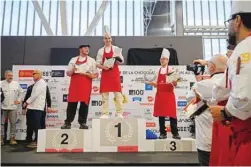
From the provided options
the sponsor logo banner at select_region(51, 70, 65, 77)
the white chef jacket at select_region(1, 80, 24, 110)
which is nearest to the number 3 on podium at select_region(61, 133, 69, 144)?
the white chef jacket at select_region(1, 80, 24, 110)

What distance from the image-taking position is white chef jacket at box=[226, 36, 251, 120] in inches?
37.5

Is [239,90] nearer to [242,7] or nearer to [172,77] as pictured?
[242,7]

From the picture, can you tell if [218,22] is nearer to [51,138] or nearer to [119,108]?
[119,108]

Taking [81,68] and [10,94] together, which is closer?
[81,68]

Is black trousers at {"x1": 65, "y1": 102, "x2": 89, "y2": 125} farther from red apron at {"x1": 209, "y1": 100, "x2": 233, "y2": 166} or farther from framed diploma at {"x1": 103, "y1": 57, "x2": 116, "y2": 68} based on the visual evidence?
red apron at {"x1": 209, "y1": 100, "x2": 233, "y2": 166}

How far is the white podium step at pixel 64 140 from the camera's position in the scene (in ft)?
→ 11.5

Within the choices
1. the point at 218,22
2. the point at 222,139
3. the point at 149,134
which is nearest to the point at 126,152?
the point at 149,134

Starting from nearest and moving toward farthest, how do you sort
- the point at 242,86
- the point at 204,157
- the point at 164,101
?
the point at 242,86, the point at 204,157, the point at 164,101

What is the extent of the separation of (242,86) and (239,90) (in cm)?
2

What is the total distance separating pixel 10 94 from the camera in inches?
179

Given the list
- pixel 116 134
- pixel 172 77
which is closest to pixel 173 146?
pixel 116 134

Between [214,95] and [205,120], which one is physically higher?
[214,95]

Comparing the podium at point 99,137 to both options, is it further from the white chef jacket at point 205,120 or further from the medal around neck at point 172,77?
the white chef jacket at point 205,120

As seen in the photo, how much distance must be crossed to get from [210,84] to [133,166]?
159 centimetres
